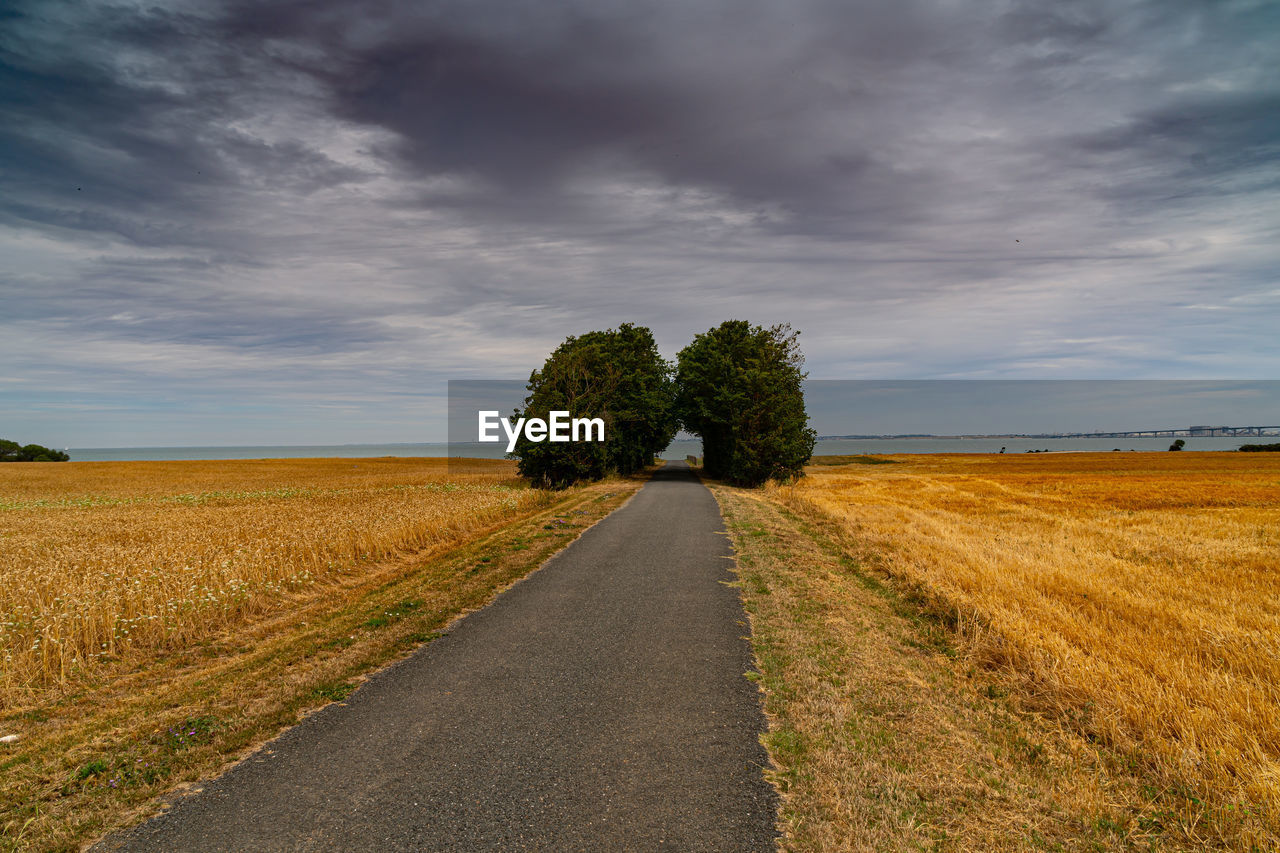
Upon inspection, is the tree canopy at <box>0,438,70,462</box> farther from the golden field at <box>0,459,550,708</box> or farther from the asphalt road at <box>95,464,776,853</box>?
the asphalt road at <box>95,464,776,853</box>

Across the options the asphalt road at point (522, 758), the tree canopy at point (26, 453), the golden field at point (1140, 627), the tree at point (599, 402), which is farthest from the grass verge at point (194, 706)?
the tree canopy at point (26, 453)

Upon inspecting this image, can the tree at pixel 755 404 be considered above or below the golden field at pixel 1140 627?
above

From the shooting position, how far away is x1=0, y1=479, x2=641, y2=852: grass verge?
4461 mm

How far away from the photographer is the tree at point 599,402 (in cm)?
3744

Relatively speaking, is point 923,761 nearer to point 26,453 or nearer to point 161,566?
point 161,566

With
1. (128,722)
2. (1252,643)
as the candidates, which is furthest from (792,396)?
(128,722)

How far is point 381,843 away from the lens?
3904mm

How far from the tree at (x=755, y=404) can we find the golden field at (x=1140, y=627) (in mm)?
15448

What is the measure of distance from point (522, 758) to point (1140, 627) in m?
9.66

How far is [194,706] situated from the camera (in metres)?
6.25

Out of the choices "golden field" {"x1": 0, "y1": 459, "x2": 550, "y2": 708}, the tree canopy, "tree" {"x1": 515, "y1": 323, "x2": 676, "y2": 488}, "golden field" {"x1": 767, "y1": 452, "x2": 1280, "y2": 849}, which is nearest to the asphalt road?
"golden field" {"x1": 767, "y1": 452, "x2": 1280, "y2": 849}

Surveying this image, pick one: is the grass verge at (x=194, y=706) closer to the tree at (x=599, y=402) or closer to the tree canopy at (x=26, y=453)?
the tree at (x=599, y=402)

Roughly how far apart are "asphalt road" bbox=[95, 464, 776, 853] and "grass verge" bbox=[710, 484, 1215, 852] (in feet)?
1.25

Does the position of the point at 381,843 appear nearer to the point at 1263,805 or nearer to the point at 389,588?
the point at 1263,805
